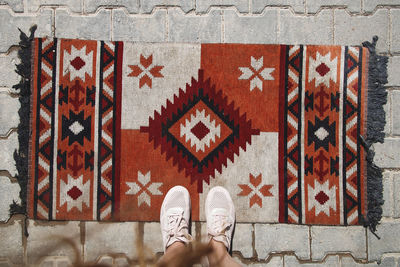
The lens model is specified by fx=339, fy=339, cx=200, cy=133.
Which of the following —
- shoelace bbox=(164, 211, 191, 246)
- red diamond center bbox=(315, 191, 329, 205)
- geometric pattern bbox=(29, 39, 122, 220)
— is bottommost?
shoelace bbox=(164, 211, 191, 246)

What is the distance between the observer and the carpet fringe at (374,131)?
1.52 m

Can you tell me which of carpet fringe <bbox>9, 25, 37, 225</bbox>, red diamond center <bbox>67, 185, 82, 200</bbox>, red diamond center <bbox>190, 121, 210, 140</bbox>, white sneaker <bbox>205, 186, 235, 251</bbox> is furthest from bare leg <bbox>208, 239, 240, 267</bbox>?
carpet fringe <bbox>9, 25, 37, 225</bbox>

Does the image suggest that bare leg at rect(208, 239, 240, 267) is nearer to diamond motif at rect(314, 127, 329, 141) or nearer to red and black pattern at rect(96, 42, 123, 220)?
red and black pattern at rect(96, 42, 123, 220)

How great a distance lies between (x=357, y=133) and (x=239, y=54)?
0.64m

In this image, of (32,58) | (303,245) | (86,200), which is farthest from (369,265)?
A: (32,58)

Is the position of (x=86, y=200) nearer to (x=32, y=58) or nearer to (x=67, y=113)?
(x=67, y=113)

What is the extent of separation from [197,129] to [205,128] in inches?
1.4

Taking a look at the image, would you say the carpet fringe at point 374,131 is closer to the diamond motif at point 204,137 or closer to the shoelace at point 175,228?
the diamond motif at point 204,137

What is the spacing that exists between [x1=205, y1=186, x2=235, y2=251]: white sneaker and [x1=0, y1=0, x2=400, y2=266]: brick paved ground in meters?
0.06

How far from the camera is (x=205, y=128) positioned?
151 cm

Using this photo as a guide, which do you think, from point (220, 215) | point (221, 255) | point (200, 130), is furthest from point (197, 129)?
point (221, 255)

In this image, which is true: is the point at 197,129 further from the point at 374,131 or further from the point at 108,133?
the point at 374,131

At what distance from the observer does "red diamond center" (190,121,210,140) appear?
4.96ft

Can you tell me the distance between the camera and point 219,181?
1.52 m
